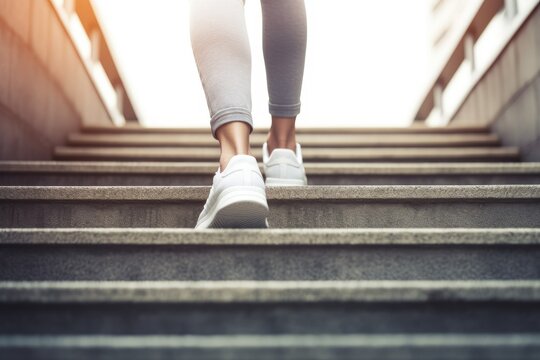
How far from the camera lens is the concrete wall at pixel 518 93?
3.05 metres

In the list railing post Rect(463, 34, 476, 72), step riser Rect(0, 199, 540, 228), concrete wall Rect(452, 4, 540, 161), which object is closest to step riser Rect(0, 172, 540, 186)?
step riser Rect(0, 199, 540, 228)

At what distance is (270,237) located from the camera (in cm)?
129

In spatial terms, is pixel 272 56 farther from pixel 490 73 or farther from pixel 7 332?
pixel 490 73

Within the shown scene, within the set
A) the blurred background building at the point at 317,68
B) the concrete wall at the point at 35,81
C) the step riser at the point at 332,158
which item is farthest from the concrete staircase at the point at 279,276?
the blurred background building at the point at 317,68

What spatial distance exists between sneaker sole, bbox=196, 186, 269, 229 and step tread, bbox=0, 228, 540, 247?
0.13 ft

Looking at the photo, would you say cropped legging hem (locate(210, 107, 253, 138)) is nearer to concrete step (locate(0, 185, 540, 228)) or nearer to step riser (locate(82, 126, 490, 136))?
concrete step (locate(0, 185, 540, 228))

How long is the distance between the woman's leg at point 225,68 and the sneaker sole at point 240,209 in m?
→ 0.11

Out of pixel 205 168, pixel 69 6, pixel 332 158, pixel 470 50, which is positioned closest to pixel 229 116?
pixel 205 168

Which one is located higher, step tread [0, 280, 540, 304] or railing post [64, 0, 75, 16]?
railing post [64, 0, 75, 16]

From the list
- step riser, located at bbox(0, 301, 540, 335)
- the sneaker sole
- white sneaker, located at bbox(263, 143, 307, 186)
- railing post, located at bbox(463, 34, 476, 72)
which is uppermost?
railing post, located at bbox(463, 34, 476, 72)

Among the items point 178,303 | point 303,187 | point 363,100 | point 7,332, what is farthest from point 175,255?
point 363,100

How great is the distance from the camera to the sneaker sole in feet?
4.19

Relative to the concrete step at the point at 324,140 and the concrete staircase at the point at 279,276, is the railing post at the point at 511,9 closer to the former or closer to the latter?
the concrete step at the point at 324,140

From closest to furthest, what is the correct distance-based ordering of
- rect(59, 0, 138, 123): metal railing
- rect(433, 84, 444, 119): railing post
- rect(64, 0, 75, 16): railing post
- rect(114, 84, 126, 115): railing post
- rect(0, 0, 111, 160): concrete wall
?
rect(0, 0, 111, 160): concrete wall, rect(64, 0, 75, 16): railing post, rect(59, 0, 138, 123): metal railing, rect(433, 84, 444, 119): railing post, rect(114, 84, 126, 115): railing post
